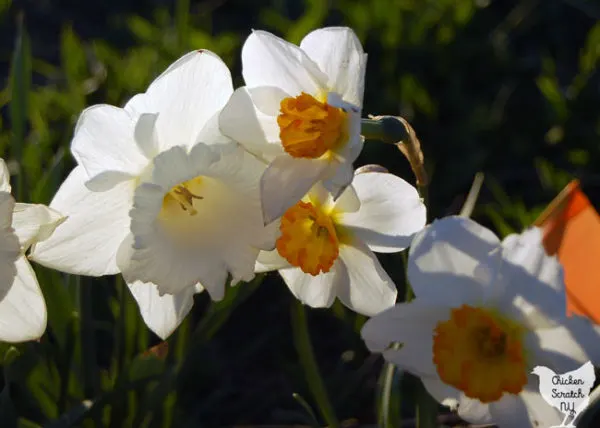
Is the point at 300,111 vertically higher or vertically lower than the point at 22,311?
higher

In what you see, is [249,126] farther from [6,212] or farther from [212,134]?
[6,212]

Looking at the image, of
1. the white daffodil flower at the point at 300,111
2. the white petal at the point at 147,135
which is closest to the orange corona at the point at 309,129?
the white daffodil flower at the point at 300,111

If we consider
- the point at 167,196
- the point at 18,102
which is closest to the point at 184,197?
the point at 167,196

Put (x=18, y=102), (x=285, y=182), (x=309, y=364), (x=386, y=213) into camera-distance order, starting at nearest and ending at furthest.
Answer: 1. (x=285, y=182)
2. (x=386, y=213)
3. (x=309, y=364)
4. (x=18, y=102)

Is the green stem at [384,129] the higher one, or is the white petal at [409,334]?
the green stem at [384,129]

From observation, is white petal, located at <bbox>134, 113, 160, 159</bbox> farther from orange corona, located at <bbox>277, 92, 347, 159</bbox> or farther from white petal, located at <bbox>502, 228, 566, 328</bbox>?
white petal, located at <bbox>502, 228, 566, 328</bbox>

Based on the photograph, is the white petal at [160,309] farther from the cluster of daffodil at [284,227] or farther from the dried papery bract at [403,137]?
the dried papery bract at [403,137]

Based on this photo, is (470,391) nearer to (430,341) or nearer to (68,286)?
(430,341)
